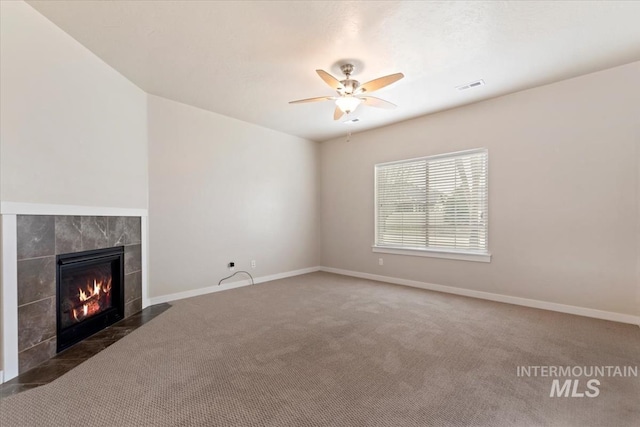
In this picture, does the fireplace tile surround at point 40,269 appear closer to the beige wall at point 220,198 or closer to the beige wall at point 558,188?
the beige wall at point 220,198

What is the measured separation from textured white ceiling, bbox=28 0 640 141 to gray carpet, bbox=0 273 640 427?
2.80 m

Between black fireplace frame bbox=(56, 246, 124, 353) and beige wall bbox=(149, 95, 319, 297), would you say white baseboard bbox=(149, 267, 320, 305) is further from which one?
black fireplace frame bbox=(56, 246, 124, 353)

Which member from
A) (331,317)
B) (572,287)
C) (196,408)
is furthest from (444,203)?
(196,408)

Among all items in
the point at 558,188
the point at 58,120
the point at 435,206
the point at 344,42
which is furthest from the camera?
the point at 435,206

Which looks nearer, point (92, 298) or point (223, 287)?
point (92, 298)

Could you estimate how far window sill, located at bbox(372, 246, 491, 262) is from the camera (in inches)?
160

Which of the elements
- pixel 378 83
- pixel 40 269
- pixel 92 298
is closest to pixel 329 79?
pixel 378 83

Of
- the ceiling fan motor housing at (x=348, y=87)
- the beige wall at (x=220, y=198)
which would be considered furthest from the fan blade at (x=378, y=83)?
the beige wall at (x=220, y=198)

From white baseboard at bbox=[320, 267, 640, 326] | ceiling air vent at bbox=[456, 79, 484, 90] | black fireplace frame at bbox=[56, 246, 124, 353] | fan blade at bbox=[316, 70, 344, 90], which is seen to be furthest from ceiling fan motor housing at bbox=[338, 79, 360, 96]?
white baseboard at bbox=[320, 267, 640, 326]

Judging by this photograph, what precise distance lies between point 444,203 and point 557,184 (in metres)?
1.41

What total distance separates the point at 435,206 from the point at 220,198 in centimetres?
351

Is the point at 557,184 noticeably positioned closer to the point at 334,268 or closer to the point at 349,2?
the point at 349,2

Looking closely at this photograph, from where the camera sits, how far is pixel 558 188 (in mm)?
A: 3451

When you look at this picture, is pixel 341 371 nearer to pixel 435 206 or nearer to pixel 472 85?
pixel 435 206
